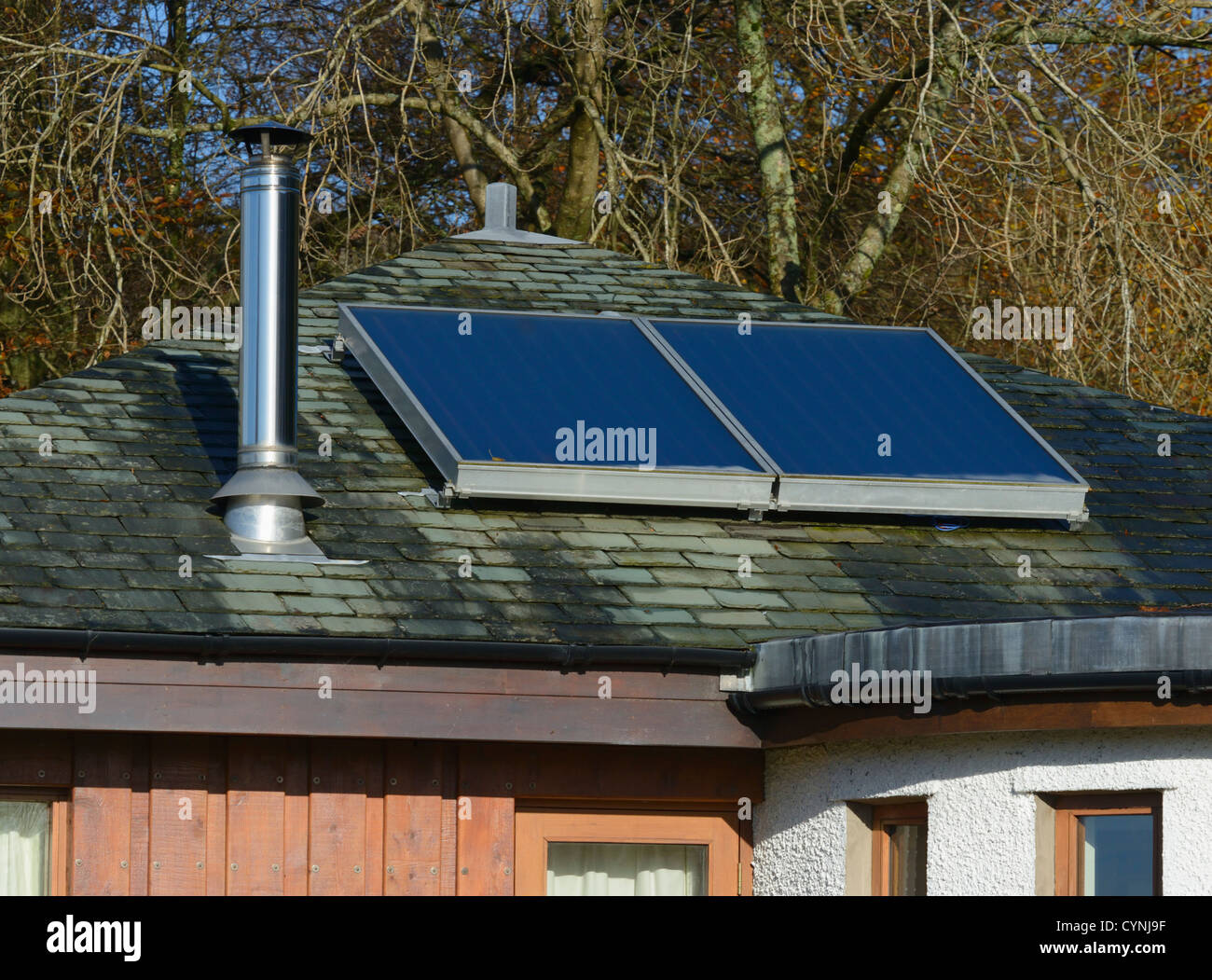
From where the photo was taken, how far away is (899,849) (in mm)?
8422

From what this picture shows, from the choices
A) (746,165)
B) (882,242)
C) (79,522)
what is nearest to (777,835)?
(79,522)

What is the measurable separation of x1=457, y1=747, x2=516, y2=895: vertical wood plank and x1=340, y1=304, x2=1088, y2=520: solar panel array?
141cm

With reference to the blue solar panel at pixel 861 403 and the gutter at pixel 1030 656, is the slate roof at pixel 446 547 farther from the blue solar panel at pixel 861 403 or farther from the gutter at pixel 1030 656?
Answer: the gutter at pixel 1030 656

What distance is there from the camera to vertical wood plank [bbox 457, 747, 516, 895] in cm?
861

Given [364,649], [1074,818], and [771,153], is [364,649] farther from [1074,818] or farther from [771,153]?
[771,153]

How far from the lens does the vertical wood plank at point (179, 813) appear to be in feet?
26.9

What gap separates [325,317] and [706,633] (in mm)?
4154

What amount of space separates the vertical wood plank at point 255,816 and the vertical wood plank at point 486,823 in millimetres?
837

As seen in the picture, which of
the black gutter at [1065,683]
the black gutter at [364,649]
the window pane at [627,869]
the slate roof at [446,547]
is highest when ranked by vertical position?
the slate roof at [446,547]

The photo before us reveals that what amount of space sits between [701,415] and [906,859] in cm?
291

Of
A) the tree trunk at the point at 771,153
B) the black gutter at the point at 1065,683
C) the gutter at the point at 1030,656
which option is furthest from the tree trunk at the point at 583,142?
the black gutter at the point at 1065,683

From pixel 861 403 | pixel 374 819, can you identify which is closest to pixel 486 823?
pixel 374 819

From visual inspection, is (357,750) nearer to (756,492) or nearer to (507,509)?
(507,509)

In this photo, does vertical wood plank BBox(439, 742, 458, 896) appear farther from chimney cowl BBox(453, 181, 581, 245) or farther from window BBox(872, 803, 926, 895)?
chimney cowl BBox(453, 181, 581, 245)
